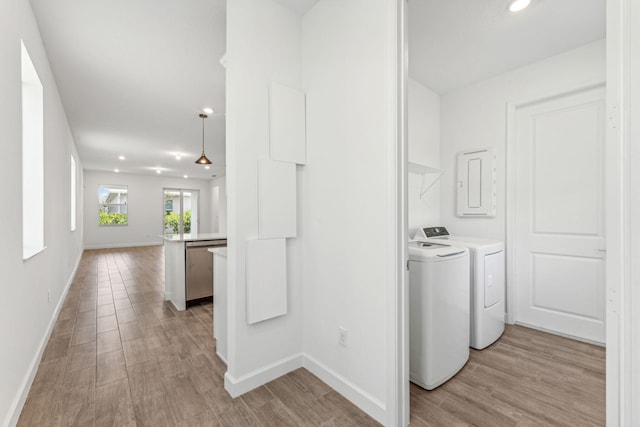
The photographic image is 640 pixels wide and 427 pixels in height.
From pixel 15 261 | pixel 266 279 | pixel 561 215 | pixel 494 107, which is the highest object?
pixel 494 107

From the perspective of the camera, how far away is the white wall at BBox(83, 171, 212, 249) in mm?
9020

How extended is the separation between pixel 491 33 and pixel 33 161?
13.1 ft

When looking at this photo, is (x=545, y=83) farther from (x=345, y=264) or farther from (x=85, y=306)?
Answer: (x=85, y=306)

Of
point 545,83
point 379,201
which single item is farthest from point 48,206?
point 545,83

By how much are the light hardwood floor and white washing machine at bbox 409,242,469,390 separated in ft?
0.38

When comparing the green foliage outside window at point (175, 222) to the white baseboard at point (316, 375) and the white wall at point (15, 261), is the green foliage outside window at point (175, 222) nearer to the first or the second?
the white wall at point (15, 261)

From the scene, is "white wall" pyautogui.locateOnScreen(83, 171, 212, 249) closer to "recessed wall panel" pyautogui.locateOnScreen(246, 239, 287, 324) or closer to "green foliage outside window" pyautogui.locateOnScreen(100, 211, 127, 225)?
"green foliage outside window" pyautogui.locateOnScreen(100, 211, 127, 225)

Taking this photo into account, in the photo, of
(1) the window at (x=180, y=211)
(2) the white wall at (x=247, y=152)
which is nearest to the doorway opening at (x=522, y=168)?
(2) the white wall at (x=247, y=152)

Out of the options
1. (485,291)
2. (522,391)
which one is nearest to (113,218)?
(485,291)

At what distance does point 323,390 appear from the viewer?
1796mm

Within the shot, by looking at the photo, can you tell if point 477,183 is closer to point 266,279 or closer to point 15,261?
point 266,279

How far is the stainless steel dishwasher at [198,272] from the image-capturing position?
11.3 feet

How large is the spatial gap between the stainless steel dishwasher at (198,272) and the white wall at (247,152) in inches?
71.7

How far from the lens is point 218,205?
11078 mm
